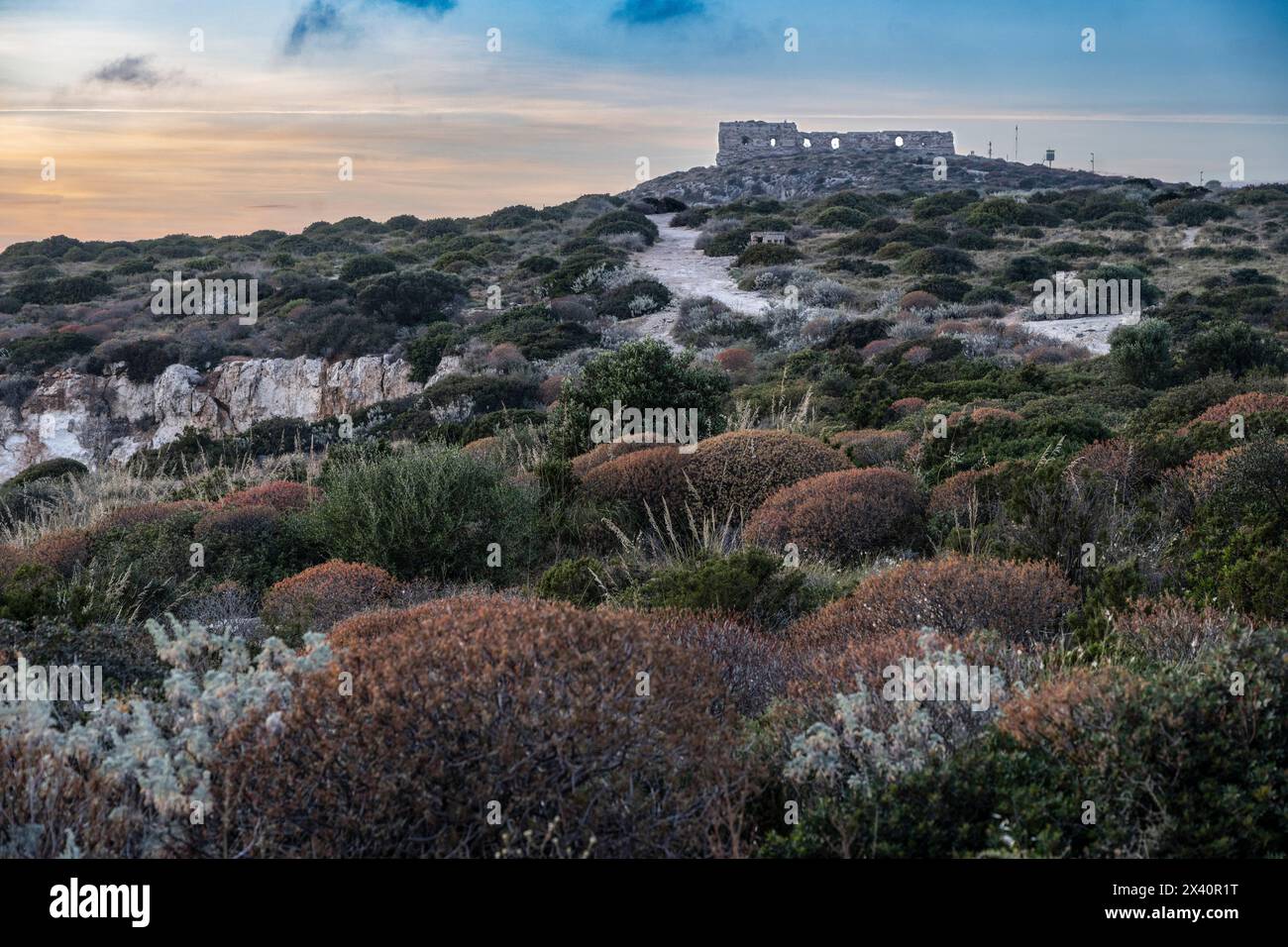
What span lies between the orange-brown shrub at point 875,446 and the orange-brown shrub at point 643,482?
213cm

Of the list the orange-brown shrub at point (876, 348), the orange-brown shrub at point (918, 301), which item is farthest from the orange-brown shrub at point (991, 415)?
the orange-brown shrub at point (918, 301)

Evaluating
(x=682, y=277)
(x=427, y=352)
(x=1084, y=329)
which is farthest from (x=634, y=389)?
(x=682, y=277)

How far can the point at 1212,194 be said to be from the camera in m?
53.7

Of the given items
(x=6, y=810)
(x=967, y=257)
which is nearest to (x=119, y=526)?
(x=6, y=810)

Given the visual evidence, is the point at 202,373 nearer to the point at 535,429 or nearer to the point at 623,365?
the point at 535,429

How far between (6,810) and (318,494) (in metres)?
8.19

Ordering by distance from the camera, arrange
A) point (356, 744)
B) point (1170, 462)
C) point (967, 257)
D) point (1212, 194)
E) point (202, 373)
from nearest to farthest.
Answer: point (356, 744)
point (1170, 462)
point (202, 373)
point (967, 257)
point (1212, 194)

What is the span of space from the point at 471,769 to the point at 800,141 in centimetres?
9374

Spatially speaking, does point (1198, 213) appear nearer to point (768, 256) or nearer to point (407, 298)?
point (768, 256)

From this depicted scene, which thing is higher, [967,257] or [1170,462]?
[967,257]

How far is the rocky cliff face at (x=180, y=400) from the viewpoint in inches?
1121

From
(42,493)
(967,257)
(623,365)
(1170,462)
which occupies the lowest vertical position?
(42,493)

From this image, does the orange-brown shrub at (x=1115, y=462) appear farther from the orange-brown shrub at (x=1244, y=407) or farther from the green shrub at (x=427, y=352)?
the green shrub at (x=427, y=352)

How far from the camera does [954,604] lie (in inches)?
232
